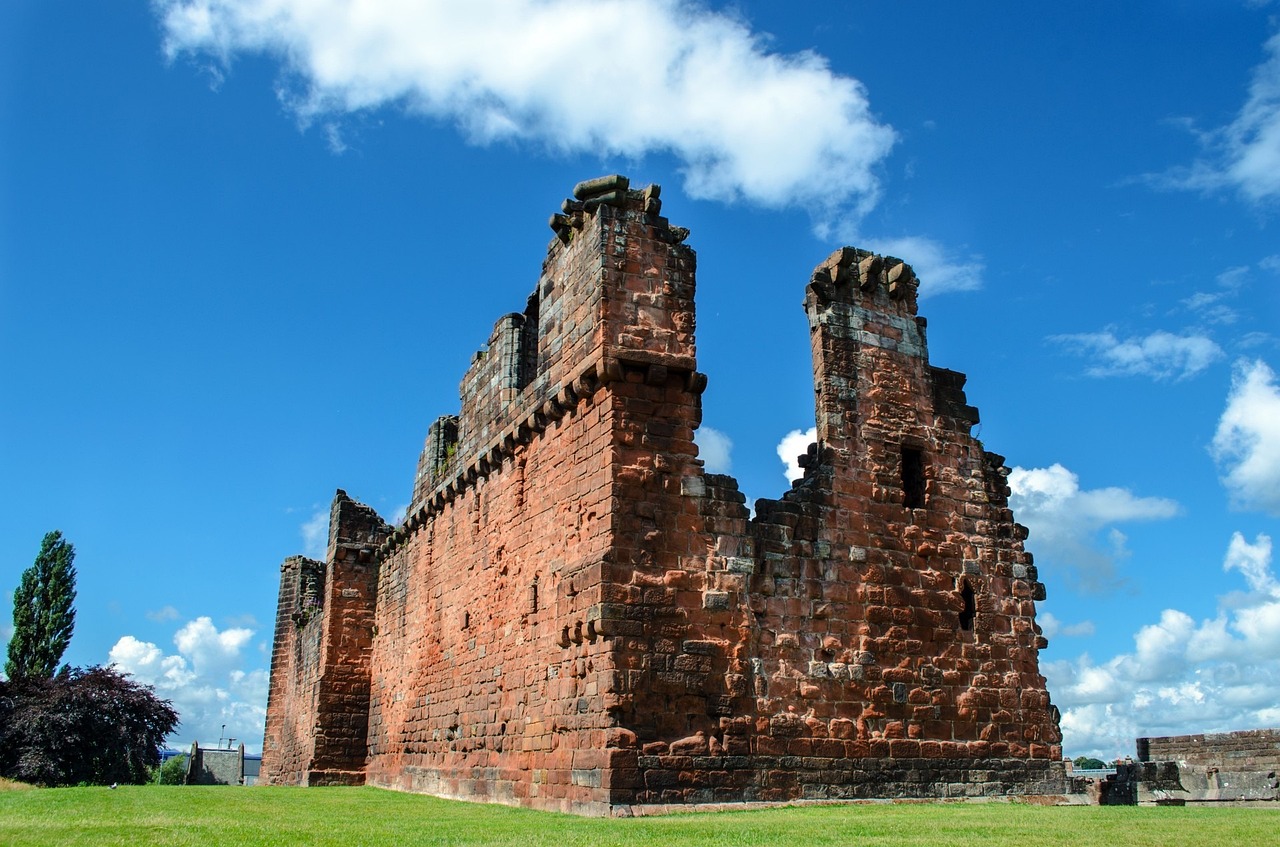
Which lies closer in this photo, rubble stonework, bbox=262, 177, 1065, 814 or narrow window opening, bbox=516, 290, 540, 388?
rubble stonework, bbox=262, 177, 1065, 814

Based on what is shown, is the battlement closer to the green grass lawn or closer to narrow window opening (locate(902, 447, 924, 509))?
narrow window opening (locate(902, 447, 924, 509))

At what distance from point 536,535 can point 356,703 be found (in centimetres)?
1064

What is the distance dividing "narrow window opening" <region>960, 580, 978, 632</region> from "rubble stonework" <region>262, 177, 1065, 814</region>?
0.03m

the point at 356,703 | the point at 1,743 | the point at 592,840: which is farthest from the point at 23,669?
the point at 592,840

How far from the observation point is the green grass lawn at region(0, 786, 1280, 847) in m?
7.78

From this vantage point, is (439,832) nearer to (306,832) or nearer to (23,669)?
(306,832)

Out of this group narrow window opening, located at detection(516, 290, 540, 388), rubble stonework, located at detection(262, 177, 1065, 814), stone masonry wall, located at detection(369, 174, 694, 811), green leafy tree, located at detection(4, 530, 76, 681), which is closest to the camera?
rubble stonework, located at detection(262, 177, 1065, 814)

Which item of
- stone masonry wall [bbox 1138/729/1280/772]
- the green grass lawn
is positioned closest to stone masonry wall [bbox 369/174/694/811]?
the green grass lawn

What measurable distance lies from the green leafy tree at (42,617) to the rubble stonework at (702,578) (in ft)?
95.6

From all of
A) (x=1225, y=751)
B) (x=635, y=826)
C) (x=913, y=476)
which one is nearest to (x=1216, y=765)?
(x=1225, y=751)

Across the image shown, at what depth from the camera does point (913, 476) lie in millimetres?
14859

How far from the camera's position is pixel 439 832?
900 cm

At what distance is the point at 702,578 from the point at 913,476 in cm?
419

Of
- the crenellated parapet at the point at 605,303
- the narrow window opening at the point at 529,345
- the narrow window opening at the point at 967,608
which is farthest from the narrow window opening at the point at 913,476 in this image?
the narrow window opening at the point at 529,345
